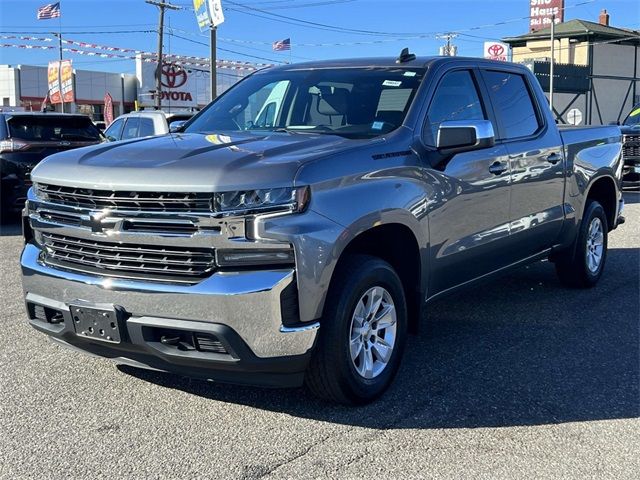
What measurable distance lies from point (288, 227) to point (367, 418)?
120cm

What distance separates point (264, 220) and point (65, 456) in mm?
1475

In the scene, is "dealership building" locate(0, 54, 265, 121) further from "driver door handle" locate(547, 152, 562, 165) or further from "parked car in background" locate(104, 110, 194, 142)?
"driver door handle" locate(547, 152, 562, 165)

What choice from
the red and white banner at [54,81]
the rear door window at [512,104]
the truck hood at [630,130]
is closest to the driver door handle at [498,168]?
the rear door window at [512,104]

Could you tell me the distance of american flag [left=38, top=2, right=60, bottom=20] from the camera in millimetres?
38750

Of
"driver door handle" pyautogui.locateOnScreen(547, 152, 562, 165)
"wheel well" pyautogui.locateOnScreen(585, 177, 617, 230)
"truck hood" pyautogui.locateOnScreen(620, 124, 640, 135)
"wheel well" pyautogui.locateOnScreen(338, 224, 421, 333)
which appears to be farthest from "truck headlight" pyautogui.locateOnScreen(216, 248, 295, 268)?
"truck hood" pyautogui.locateOnScreen(620, 124, 640, 135)

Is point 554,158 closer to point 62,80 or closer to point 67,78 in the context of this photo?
point 67,78

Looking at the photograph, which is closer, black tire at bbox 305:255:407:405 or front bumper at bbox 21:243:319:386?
front bumper at bbox 21:243:319:386

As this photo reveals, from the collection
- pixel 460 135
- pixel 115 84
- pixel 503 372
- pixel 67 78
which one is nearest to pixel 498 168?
pixel 460 135

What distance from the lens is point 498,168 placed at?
510 cm

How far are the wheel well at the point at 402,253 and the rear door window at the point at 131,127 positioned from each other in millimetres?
10164

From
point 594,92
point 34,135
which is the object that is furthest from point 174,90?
point 34,135

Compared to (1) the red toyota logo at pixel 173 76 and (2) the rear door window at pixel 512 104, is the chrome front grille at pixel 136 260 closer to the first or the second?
(2) the rear door window at pixel 512 104

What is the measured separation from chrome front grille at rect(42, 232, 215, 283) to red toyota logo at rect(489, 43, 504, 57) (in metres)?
32.8

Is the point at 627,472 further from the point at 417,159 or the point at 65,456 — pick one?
the point at 65,456
